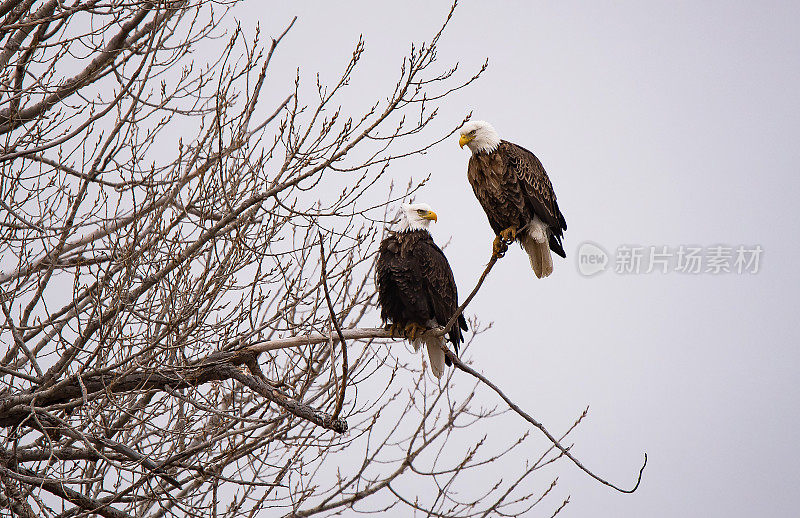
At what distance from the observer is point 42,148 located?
3.52 meters

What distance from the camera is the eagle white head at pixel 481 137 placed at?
4.92 meters

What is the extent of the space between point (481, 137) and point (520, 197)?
48 cm

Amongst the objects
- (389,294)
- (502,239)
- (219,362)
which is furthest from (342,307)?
(219,362)

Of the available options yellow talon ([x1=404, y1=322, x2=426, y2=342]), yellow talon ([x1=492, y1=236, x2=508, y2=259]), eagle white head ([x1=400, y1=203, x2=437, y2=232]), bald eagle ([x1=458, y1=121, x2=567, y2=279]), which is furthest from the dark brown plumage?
yellow talon ([x1=404, y1=322, x2=426, y2=342])

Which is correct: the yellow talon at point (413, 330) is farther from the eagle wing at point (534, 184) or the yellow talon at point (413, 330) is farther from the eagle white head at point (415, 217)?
the eagle wing at point (534, 184)

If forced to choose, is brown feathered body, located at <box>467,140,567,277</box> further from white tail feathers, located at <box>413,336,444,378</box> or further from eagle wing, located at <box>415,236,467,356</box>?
white tail feathers, located at <box>413,336,444,378</box>

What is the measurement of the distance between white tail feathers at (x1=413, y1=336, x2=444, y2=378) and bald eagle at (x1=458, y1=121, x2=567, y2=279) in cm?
82

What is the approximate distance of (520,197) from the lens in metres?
4.89

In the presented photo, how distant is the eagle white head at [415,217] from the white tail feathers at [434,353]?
2.50 feet

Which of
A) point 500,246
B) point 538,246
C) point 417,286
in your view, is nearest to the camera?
point 500,246

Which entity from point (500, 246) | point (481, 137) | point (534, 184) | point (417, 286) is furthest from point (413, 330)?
point (481, 137)

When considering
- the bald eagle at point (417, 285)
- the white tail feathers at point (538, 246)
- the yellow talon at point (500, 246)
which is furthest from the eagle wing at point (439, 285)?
the white tail feathers at point (538, 246)

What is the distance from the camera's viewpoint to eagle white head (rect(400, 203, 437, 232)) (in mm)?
5043

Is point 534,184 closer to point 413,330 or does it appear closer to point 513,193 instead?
point 513,193
